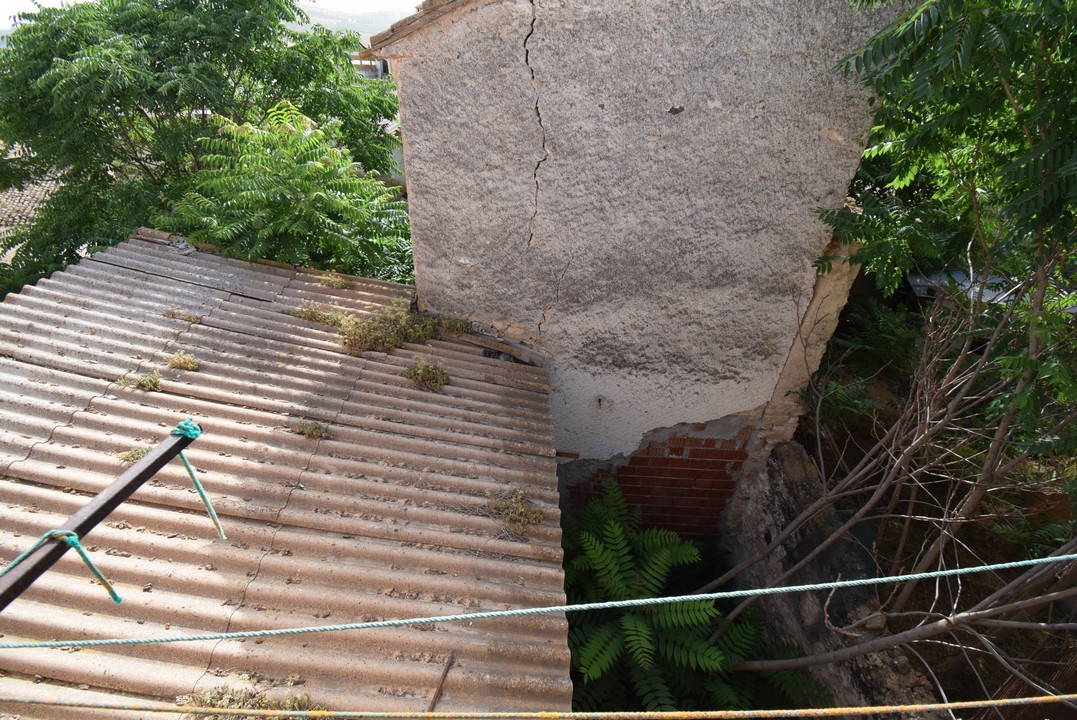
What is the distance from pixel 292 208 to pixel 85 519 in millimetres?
3460

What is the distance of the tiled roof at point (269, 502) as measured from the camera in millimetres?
2168

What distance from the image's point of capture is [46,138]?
7.26 metres

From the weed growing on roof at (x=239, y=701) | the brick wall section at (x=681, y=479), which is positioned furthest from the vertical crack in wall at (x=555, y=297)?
the weed growing on roof at (x=239, y=701)

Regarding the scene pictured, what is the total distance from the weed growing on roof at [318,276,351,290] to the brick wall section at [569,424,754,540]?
8.38 feet

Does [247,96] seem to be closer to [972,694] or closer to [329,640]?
[329,640]

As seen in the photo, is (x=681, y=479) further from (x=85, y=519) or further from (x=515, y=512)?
(x=85, y=519)

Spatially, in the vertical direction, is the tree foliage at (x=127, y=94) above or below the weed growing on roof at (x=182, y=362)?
above

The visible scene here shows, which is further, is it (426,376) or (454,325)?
(454,325)

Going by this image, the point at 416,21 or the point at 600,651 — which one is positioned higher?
the point at 416,21

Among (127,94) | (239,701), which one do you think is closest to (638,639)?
(239,701)

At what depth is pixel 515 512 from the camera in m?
2.88

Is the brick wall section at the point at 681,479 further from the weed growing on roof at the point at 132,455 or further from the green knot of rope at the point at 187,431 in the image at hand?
the green knot of rope at the point at 187,431

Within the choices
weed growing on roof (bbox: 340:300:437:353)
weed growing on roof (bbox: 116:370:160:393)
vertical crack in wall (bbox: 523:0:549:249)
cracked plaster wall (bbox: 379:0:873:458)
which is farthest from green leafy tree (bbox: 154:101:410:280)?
vertical crack in wall (bbox: 523:0:549:249)

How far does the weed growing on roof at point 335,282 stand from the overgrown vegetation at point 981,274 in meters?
3.36
